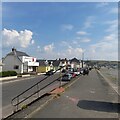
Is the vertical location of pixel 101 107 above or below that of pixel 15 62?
below

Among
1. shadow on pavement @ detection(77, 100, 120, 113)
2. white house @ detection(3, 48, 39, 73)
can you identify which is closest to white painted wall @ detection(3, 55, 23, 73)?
white house @ detection(3, 48, 39, 73)

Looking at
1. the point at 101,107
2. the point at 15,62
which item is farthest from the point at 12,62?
the point at 101,107

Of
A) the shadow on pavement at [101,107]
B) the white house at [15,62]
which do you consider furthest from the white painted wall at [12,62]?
the shadow on pavement at [101,107]

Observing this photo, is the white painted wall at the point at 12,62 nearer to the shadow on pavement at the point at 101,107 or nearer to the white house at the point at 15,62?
the white house at the point at 15,62

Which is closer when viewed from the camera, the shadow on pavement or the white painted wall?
the shadow on pavement

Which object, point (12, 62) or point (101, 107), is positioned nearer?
point (101, 107)

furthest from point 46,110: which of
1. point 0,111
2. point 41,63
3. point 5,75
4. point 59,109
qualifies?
point 41,63

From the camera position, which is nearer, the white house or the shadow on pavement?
the shadow on pavement

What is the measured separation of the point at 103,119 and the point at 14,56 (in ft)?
238

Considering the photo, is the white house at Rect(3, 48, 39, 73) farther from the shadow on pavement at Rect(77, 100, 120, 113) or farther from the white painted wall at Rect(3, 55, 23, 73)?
the shadow on pavement at Rect(77, 100, 120, 113)

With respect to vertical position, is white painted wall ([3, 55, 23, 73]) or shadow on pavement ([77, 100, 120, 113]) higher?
white painted wall ([3, 55, 23, 73])

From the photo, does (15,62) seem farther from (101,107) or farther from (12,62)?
(101,107)

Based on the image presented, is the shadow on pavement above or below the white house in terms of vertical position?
below

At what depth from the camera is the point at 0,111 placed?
15148mm
